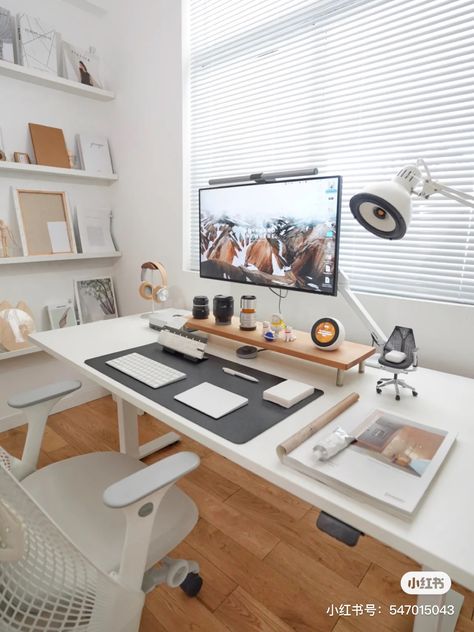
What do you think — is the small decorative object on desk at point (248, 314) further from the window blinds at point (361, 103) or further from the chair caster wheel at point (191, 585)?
the chair caster wheel at point (191, 585)

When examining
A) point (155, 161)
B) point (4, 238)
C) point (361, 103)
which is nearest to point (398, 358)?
point (361, 103)

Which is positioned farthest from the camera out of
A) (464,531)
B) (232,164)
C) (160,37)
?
(160,37)

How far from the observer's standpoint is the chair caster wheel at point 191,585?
48.8 inches

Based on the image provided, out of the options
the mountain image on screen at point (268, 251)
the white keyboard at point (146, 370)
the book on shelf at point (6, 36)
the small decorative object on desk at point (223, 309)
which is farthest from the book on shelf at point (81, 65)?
the white keyboard at point (146, 370)

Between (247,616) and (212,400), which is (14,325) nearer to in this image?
(212,400)

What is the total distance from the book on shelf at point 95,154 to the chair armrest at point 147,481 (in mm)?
2193

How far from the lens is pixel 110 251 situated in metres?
2.57

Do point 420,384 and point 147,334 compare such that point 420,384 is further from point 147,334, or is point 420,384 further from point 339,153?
point 147,334

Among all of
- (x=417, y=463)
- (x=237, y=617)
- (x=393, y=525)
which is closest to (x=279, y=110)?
(x=417, y=463)

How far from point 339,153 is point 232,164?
61cm

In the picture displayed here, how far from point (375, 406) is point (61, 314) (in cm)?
208

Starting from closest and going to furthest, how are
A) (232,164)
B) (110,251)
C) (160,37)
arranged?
1. (232,164)
2. (160,37)
3. (110,251)

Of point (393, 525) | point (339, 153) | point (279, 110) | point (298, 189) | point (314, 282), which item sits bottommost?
point (393, 525)

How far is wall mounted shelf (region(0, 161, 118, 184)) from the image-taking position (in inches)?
80.3
